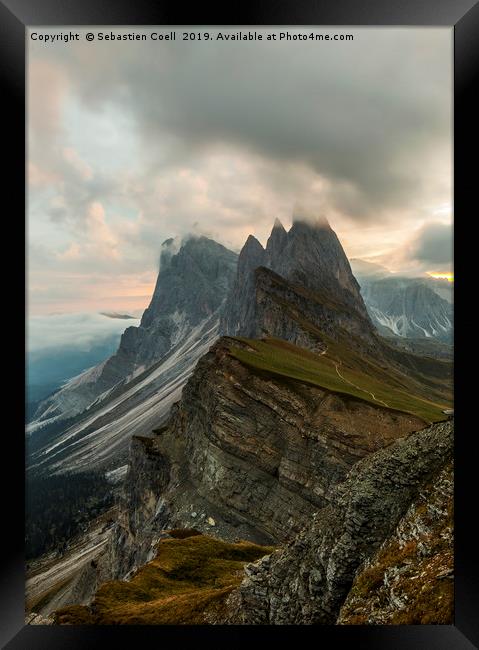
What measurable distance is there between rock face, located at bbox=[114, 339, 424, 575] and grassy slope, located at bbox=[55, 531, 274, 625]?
25.5 metres

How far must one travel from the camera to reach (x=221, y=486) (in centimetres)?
5266

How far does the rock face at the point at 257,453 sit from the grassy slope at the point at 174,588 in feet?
83.6

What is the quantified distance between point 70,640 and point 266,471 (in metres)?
42.7

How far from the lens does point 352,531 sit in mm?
12242

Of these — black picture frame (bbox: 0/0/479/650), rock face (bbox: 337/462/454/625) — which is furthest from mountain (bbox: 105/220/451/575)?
rock face (bbox: 337/462/454/625)

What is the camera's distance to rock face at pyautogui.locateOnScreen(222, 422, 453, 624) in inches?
477

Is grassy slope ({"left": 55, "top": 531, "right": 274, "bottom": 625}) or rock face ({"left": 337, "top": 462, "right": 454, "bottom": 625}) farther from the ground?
rock face ({"left": 337, "top": 462, "right": 454, "bottom": 625})

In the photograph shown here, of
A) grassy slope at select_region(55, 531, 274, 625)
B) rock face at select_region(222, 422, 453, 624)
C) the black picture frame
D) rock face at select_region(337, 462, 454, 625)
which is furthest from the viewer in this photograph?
grassy slope at select_region(55, 531, 274, 625)

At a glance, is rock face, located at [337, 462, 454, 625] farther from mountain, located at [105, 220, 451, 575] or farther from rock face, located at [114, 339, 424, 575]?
mountain, located at [105, 220, 451, 575]

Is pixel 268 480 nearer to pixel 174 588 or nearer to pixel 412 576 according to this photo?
pixel 174 588

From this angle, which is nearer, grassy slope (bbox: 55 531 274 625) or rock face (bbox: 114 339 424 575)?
grassy slope (bbox: 55 531 274 625)

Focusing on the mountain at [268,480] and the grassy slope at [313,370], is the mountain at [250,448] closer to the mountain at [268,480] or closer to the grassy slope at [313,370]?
the mountain at [268,480]
